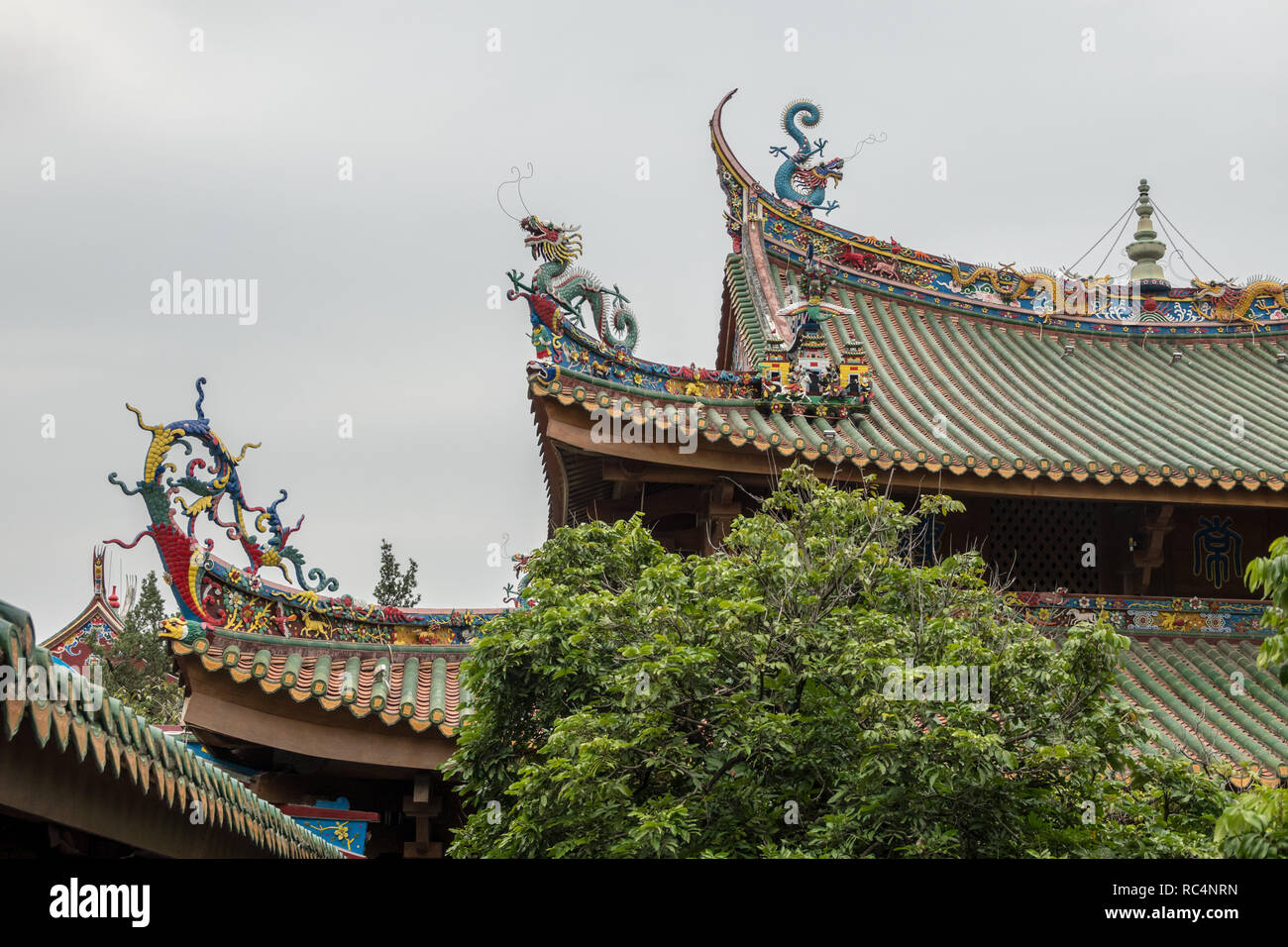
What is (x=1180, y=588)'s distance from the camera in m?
13.5

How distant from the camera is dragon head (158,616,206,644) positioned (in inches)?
435

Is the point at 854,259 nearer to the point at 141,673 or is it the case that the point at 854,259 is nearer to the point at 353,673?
the point at 353,673

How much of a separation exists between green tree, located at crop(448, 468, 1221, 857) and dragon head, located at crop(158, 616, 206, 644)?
3292mm

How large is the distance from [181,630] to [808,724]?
17.6 ft

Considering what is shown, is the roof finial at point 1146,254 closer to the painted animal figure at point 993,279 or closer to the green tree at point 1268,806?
the painted animal figure at point 993,279

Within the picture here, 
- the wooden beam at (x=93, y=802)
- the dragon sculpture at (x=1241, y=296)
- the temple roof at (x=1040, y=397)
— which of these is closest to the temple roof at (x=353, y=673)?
the temple roof at (x=1040, y=397)

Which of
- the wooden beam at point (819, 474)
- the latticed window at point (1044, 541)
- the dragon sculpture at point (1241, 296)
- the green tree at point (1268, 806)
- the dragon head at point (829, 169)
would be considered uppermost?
the dragon head at point (829, 169)

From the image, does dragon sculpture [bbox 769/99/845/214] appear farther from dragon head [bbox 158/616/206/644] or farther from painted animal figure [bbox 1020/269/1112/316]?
dragon head [bbox 158/616/206/644]

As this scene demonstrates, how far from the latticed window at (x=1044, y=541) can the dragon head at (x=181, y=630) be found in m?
6.37

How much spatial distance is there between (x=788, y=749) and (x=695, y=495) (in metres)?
5.69

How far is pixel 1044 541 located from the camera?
526 inches

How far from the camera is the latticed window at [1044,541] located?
13.2 metres

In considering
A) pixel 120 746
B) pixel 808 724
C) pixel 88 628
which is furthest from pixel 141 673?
pixel 120 746
